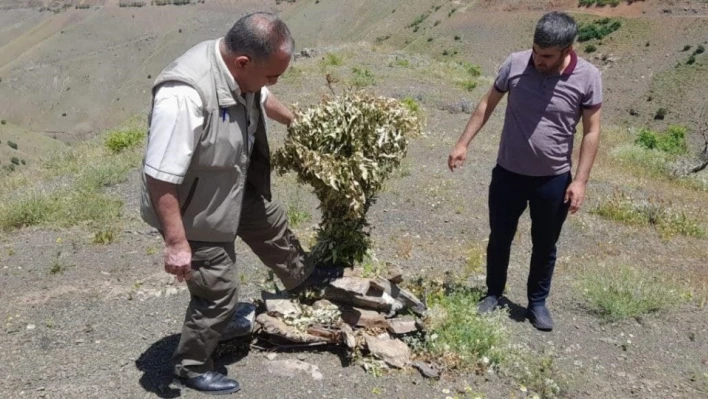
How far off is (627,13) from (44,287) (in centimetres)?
5623

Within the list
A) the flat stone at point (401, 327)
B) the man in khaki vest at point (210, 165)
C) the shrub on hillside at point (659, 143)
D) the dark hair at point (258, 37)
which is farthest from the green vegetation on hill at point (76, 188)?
the shrub on hillside at point (659, 143)

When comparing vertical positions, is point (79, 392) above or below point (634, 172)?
above

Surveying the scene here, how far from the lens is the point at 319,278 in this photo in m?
4.26

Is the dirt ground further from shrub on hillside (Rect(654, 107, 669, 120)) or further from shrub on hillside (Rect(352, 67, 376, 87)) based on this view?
shrub on hillside (Rect(654, 107, 669, 120))

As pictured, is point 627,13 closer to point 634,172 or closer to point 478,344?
point 634,172

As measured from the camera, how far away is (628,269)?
584 centimetres

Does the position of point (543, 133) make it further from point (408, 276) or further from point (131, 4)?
point (131, 4)

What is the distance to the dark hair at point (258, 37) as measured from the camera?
3066 mm

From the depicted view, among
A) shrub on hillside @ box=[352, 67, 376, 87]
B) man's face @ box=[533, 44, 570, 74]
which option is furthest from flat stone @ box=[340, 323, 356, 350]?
shrub on hillside @ box=[352, 67, 376, 87]

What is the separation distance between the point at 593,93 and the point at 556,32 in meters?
0.49

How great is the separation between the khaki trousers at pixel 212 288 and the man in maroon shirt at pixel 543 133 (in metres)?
1.42

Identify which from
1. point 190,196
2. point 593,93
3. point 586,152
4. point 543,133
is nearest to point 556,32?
point 593,93

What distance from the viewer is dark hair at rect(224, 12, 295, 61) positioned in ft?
10.1

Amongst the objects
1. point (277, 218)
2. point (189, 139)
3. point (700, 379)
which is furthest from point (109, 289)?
point (700, 379)
